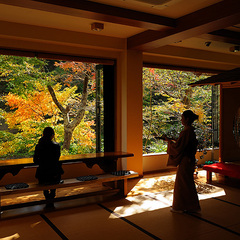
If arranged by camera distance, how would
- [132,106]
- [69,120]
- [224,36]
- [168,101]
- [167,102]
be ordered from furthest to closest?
[168,101]
[167,102]
[69,120]
[132,106]
[224,36]

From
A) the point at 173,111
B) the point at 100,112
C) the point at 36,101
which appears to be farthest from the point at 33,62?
the point at 173,111

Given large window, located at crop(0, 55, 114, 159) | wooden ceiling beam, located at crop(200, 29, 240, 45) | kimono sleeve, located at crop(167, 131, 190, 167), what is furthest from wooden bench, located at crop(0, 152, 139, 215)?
wooden ceiling beam, located at crop(200, 29, 240, 45)

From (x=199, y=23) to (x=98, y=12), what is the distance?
53.4 inches

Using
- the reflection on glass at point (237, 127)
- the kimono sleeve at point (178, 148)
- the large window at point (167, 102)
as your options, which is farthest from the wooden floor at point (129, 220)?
the large window at point (167, 102)

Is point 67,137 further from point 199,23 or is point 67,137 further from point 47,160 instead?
point 199,23

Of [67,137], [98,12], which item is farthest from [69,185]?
[67,137]

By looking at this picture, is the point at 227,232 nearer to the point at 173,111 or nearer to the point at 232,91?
the point at 232,91

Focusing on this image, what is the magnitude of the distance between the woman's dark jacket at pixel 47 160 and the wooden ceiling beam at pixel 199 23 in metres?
2.35

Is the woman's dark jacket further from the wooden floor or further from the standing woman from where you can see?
the wooden floor

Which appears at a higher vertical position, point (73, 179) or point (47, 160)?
point (47, 160)

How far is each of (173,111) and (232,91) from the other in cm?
295

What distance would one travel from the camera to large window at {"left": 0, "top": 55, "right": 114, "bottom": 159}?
Answer: 19.5 ft

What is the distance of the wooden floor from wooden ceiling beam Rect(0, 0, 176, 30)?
2510 millimetres

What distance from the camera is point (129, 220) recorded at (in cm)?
358
